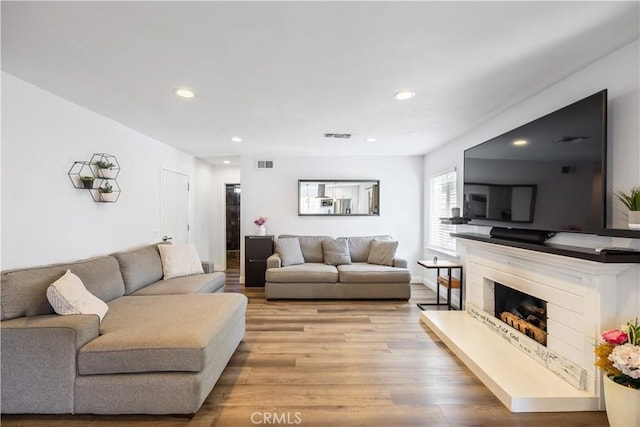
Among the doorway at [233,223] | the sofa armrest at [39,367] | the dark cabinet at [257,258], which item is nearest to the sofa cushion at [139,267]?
the sofa armrest at [39,367]

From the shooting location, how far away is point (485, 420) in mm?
1846

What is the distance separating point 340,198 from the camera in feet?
17.7

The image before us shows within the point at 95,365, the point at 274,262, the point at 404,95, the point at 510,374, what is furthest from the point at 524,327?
the point at 95,365

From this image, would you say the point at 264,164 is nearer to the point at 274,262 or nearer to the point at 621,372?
the point at 274,262

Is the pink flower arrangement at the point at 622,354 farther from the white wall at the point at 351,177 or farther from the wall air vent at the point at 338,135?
the white wall at the point at 351,177

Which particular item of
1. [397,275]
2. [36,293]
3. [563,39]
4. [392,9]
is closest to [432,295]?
[397,275]

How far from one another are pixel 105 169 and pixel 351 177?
3.73 meters

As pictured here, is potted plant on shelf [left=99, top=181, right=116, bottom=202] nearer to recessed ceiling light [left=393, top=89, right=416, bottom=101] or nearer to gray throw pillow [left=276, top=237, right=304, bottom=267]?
gray throw pillow [left=276, top=237, right=304, bottom=267]

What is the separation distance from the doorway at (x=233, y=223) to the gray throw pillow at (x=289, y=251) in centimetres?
243

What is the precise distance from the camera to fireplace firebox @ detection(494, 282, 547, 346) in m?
2.46

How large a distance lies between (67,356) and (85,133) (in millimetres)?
2273

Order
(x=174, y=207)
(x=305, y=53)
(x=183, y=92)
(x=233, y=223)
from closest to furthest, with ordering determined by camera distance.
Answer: (x=305, y=53), (x=183, y=92), (x=174, y=207), (x=233, y=223)

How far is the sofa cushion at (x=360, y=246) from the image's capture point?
5.07 m

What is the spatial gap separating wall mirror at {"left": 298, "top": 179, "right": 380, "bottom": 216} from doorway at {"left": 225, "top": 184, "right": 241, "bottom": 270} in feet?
7.03
